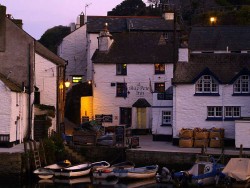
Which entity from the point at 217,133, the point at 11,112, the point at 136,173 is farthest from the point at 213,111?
the point at 11,112

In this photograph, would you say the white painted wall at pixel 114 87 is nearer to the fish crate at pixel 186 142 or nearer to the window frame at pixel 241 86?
the window frame at pixel 241 86

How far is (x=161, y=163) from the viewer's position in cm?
4325

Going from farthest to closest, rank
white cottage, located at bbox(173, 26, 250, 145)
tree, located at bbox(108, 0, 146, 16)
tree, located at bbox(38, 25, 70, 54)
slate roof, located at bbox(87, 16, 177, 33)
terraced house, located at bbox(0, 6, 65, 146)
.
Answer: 1. tree, located at bbox(108, 0, 146, 16)
2. tree, located at bbox(38, 25, 70, 54)
3. slate roof, located at bbox(87, 16, 177, 33)
4. white cottage, located at bbox(173, 26, 250, 145)
5. terraced house, located at bbox(0, 6, 65, 146)

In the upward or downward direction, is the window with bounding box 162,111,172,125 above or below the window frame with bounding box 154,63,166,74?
below

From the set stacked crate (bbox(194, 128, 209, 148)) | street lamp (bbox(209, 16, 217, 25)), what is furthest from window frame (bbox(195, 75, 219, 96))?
street lamp (bbox(209, 16, 217, 25))

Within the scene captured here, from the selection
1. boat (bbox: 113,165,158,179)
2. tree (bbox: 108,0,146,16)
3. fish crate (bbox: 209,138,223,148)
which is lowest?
boat (bbox: 113,165,158,179)

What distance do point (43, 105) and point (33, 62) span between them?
3.62m

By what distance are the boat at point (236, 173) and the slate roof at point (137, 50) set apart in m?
25.6

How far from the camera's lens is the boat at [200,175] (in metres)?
38.7

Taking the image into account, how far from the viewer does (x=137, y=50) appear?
211 feet

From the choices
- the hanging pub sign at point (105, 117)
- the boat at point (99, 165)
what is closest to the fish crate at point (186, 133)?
the boat at point (99, 165)

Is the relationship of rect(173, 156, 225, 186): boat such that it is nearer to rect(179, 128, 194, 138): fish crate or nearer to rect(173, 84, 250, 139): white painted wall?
rect(179, 128, 194, 138): fish crate

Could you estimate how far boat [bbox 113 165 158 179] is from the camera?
41.0 metres

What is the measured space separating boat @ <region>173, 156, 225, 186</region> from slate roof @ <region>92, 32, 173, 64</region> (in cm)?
2505
